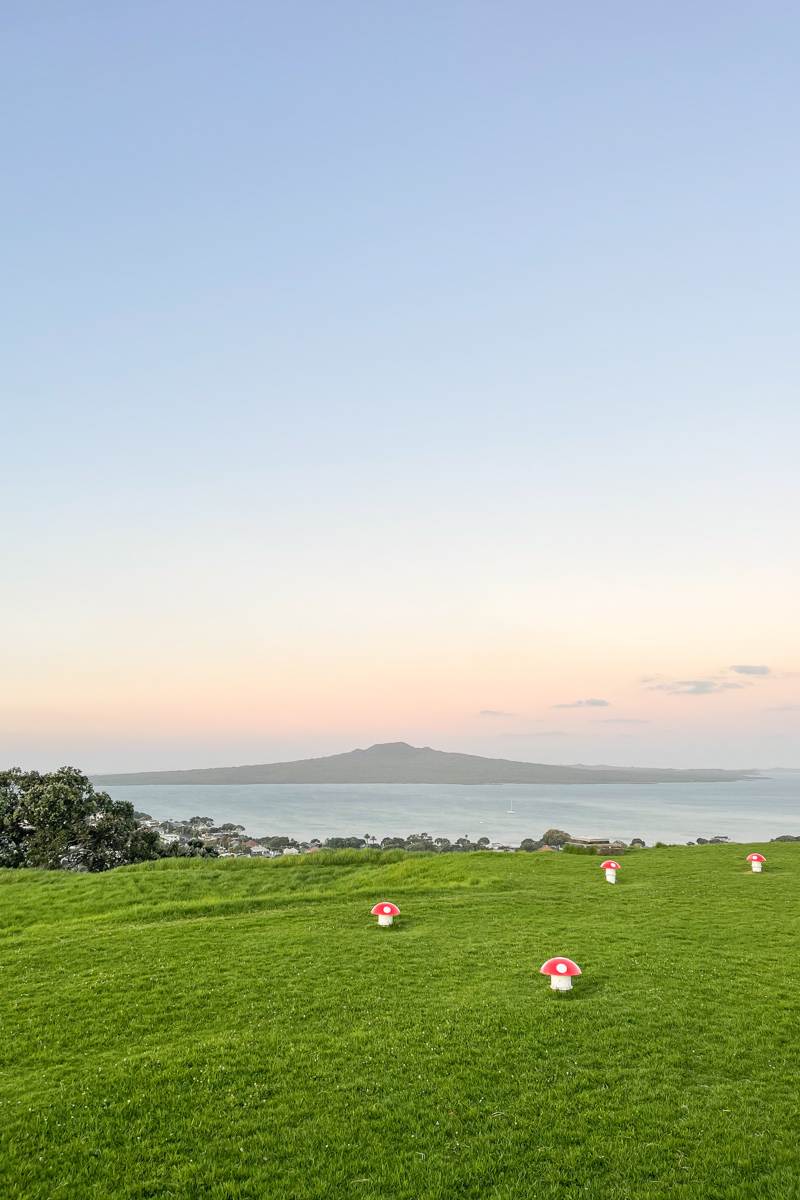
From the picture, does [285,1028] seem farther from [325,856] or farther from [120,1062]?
[325,856]

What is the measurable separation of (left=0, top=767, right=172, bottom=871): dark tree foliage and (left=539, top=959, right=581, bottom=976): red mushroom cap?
41.0 metres

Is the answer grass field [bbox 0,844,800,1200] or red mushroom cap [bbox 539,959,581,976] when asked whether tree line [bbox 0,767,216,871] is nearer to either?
grass field [bbox 0,844,800,1200]

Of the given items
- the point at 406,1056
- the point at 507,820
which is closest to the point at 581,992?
the point at 406,1056

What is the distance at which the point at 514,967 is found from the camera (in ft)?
54.8

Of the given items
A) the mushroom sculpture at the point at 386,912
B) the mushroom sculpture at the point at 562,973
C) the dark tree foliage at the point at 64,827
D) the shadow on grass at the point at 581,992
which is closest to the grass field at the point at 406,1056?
the shadow on grass at the point at 581,992

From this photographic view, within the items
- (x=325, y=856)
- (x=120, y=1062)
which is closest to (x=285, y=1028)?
(x=120, y=1062)

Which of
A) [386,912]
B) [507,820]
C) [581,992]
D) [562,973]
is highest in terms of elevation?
[562,973]

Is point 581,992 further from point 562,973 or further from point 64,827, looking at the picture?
point 64,827

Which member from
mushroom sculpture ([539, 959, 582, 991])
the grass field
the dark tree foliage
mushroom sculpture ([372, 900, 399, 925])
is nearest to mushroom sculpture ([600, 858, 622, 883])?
the grass field

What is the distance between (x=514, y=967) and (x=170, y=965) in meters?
9.00

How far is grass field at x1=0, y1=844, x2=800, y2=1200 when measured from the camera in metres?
8.56

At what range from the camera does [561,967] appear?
14.7 m

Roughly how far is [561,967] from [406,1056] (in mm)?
4695

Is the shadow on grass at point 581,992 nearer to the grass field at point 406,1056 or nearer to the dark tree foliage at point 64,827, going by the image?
the grass field at point 406,1056
